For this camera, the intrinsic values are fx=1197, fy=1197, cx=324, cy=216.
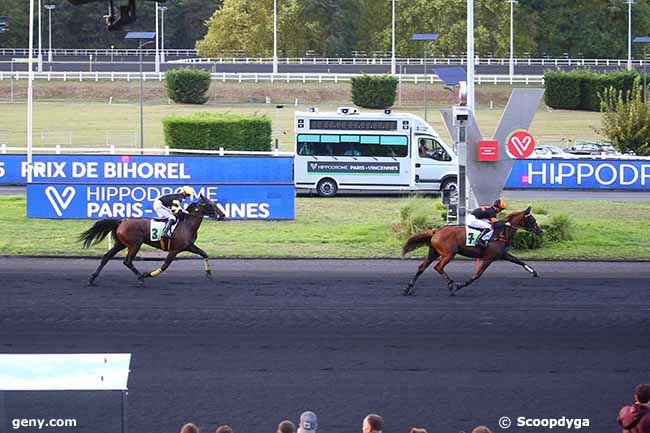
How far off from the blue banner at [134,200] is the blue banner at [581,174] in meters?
9.42

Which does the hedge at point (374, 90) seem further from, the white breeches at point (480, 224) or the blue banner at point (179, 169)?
the white breeches at point (480, 224)

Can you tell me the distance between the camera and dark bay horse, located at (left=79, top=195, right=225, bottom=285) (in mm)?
17484

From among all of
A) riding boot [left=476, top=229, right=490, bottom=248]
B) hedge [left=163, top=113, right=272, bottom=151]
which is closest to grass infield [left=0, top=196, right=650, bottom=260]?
riding boot [left=476, top=229, right=490, bottom=248]

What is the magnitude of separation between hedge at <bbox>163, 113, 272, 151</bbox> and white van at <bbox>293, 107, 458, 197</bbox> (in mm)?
8017

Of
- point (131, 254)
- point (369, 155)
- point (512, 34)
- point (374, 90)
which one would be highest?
point (512, 34)

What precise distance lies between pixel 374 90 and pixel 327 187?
27.7 m

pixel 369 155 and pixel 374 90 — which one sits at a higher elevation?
pixel 374 90

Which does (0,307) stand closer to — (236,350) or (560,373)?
(236,350)

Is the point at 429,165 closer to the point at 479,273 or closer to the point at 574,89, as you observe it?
the point at 479,273

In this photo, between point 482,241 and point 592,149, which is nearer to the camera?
point 482,241

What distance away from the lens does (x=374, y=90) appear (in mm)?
58719

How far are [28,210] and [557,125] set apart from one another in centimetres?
3628

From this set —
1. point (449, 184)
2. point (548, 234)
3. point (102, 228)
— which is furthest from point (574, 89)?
point (102, 228)

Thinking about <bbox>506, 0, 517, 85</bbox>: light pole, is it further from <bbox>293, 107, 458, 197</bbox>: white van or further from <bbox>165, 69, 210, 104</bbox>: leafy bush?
<bbox>293, 107, 458, 197</bbox>: white van
